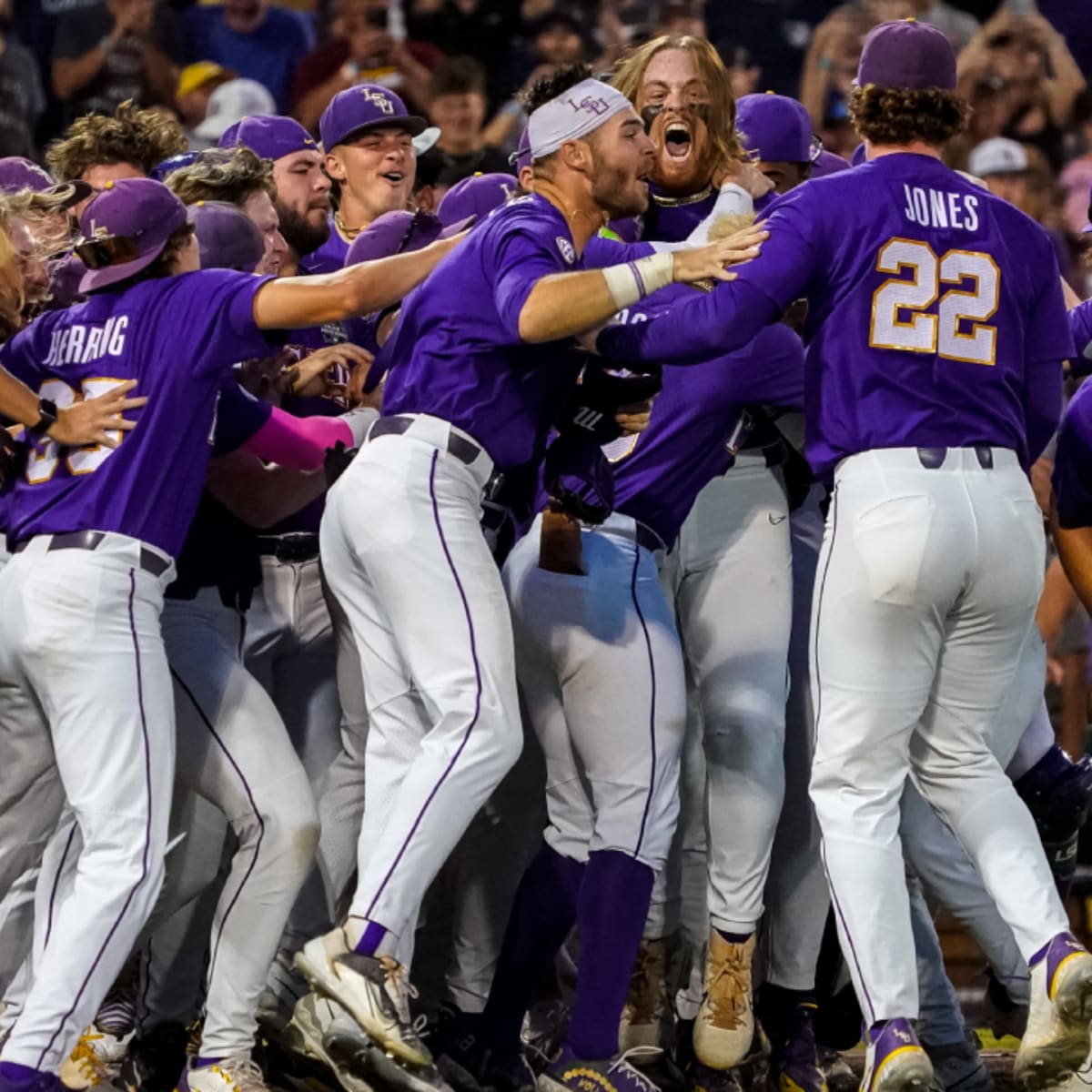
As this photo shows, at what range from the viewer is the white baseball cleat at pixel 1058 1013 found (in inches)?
161

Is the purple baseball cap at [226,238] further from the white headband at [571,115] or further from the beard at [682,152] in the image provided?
Answer: the beard at [682,152]

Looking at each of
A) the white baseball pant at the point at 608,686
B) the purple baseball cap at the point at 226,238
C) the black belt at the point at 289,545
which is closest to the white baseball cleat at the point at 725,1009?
the white baseball pant at the point at 608,686

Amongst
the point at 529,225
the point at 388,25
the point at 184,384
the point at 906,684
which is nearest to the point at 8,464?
the point at 184,384

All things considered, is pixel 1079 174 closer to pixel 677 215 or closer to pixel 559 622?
pixel 677 215

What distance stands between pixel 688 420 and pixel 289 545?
3.71ft

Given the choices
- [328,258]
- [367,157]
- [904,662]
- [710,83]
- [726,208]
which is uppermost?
[710,83]

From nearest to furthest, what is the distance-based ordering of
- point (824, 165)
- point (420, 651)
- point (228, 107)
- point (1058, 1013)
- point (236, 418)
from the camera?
point (1058, 1013) → point (420, 651) → point (236, 418) → point (824, 165) → point (228, 107)

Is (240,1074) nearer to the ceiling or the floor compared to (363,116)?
nearer to the floor

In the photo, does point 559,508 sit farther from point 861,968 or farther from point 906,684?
point 861,968

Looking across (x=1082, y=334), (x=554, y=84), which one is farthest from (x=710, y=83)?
(x=1082, y=334)

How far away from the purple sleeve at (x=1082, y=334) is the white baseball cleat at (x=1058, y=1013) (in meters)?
1.79

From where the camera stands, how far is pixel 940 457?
4.30m

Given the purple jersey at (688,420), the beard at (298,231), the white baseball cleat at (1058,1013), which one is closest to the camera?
the white baseball cleat at (1058,1013)

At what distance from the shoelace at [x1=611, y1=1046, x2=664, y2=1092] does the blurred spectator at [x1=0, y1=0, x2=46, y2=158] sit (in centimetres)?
588
